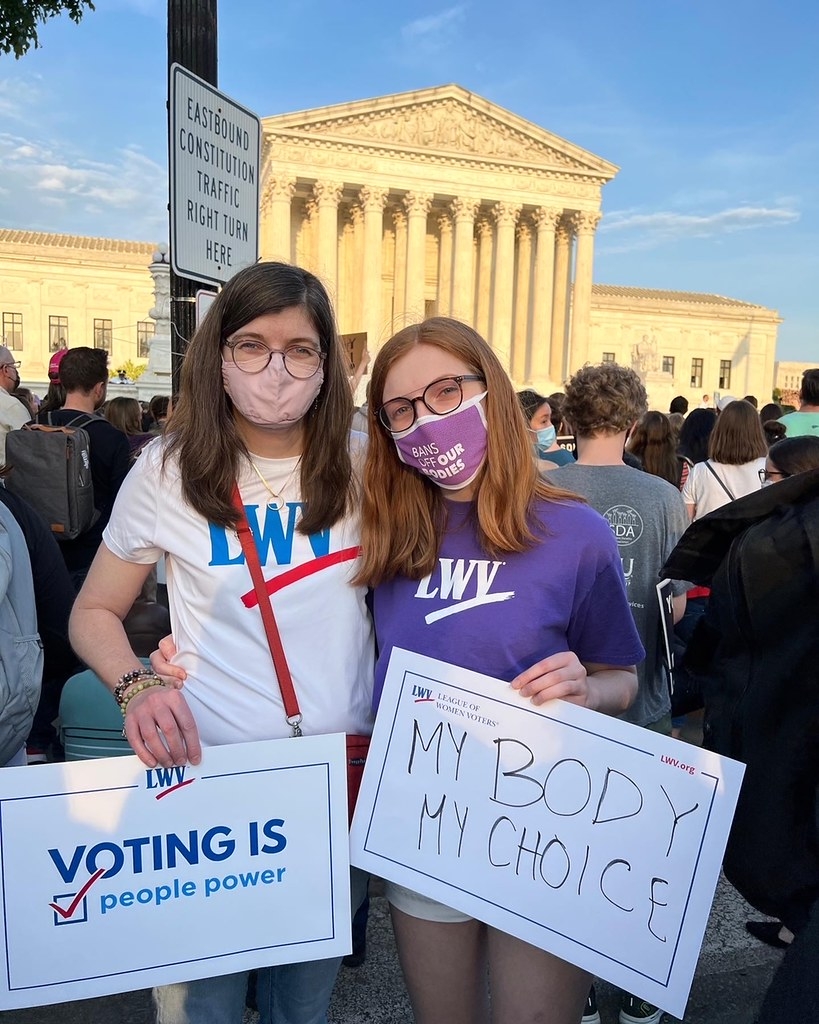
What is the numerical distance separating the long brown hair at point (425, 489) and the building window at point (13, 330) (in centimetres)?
6128

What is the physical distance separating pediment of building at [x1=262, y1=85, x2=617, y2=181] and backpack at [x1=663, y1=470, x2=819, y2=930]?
44.9 m

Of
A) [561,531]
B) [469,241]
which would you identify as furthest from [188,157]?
[469,241]

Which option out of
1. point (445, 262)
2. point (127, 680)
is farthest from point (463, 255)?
point (127, 680)

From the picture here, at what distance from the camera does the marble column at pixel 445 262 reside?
45.1 meters

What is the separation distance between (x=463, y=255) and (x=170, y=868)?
45.6 metres

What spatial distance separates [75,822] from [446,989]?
2.91 ft

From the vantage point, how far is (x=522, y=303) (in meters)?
47.6

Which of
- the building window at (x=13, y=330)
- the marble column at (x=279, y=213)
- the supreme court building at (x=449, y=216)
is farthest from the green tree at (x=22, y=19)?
the building window at (x=13, y=330)

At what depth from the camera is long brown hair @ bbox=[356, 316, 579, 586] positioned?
1705 millimetres

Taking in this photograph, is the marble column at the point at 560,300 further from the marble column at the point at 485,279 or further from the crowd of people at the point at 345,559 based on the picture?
the crowd of people at the point at 345,559

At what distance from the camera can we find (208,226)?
11.6ft

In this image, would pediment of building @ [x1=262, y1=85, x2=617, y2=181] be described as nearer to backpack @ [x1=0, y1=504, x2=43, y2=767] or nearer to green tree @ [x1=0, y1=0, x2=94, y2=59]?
green tree @ [x1=0, y1=0, x2=94, y2=59]

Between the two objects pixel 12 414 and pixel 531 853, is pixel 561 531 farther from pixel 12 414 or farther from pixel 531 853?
pixel 12 414

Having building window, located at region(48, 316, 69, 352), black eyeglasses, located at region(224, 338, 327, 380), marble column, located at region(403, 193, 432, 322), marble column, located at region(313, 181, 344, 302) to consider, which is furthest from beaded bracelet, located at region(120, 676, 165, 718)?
building window, located at region(48, 316, 69, 352)
